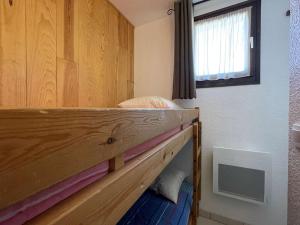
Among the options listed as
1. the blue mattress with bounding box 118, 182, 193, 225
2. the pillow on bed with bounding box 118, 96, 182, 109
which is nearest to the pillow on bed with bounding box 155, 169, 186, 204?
the blue mattress with bounding box 118, 182, 193, 225

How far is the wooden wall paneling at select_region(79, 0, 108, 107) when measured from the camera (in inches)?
55.9

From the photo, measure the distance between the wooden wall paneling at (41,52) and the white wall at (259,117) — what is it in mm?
1207

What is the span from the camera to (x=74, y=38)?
1.34 m

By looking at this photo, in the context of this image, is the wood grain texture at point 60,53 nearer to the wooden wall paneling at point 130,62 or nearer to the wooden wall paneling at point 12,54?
the wooden wall paneling at point 12,54

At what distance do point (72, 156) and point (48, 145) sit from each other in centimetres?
5

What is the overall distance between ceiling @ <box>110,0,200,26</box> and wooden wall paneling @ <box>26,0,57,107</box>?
2.63ft

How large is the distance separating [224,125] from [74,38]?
5.16ft

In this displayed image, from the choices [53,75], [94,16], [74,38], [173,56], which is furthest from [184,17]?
[53,75]

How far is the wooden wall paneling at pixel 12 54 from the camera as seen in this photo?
93 centimetres

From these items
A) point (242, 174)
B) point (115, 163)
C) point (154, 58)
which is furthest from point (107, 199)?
point (154, 58)

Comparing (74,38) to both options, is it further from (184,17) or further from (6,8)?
(184,17)

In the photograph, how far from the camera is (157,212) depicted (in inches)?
44.1

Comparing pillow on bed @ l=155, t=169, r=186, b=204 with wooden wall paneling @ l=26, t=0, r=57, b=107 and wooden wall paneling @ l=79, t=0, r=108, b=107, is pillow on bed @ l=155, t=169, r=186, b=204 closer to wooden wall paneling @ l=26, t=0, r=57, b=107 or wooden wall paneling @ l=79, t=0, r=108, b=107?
wooden wall paneling @ l=79, t=0, r=108, b=107

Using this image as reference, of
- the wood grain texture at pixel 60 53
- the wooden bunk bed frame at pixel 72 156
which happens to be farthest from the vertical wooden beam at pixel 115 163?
the wood grain texture at pixel 60 53
